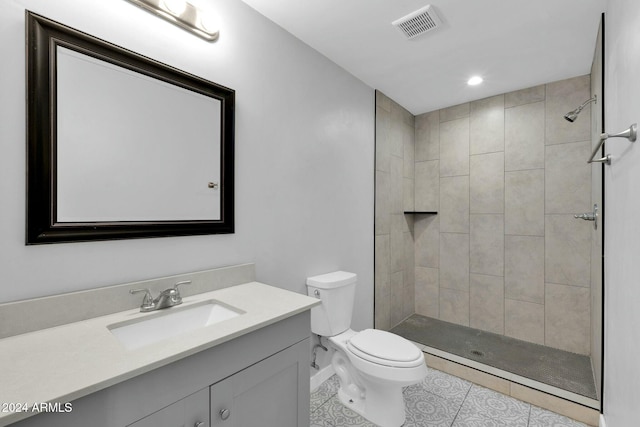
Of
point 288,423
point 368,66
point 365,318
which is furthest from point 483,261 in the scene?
point 288,423

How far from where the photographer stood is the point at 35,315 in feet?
3.16

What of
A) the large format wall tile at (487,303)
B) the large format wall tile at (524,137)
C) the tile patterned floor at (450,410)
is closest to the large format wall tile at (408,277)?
the large format wall tile at (487,303)

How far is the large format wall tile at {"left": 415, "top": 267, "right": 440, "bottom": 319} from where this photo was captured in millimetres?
3125

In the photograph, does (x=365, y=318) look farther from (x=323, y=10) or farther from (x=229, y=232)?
(x=323, y=10)

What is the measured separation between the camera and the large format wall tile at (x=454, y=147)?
2.92 meters

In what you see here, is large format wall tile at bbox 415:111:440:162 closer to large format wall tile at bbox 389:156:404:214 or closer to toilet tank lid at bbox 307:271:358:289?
large format wall tile at bbox 389:156:404:214

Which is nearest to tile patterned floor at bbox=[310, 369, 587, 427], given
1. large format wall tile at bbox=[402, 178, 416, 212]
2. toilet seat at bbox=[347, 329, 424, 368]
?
toilet seat at bbox=[347, 329, 424, 368]

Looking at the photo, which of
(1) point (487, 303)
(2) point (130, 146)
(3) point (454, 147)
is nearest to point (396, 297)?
(1) point (487, 303)

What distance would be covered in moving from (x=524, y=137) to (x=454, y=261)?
1309 mm

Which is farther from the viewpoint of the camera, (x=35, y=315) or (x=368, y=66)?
(x=368, y=66)

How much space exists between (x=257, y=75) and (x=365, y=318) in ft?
6.64

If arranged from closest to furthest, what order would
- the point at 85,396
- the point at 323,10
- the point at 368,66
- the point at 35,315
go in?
the point at 85,396 < the point at 35,315 < the point at 323,10 < the point at 368,66

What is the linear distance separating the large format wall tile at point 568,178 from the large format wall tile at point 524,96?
447 mm

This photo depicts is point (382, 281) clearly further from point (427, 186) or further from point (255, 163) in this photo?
point (255, 163)
